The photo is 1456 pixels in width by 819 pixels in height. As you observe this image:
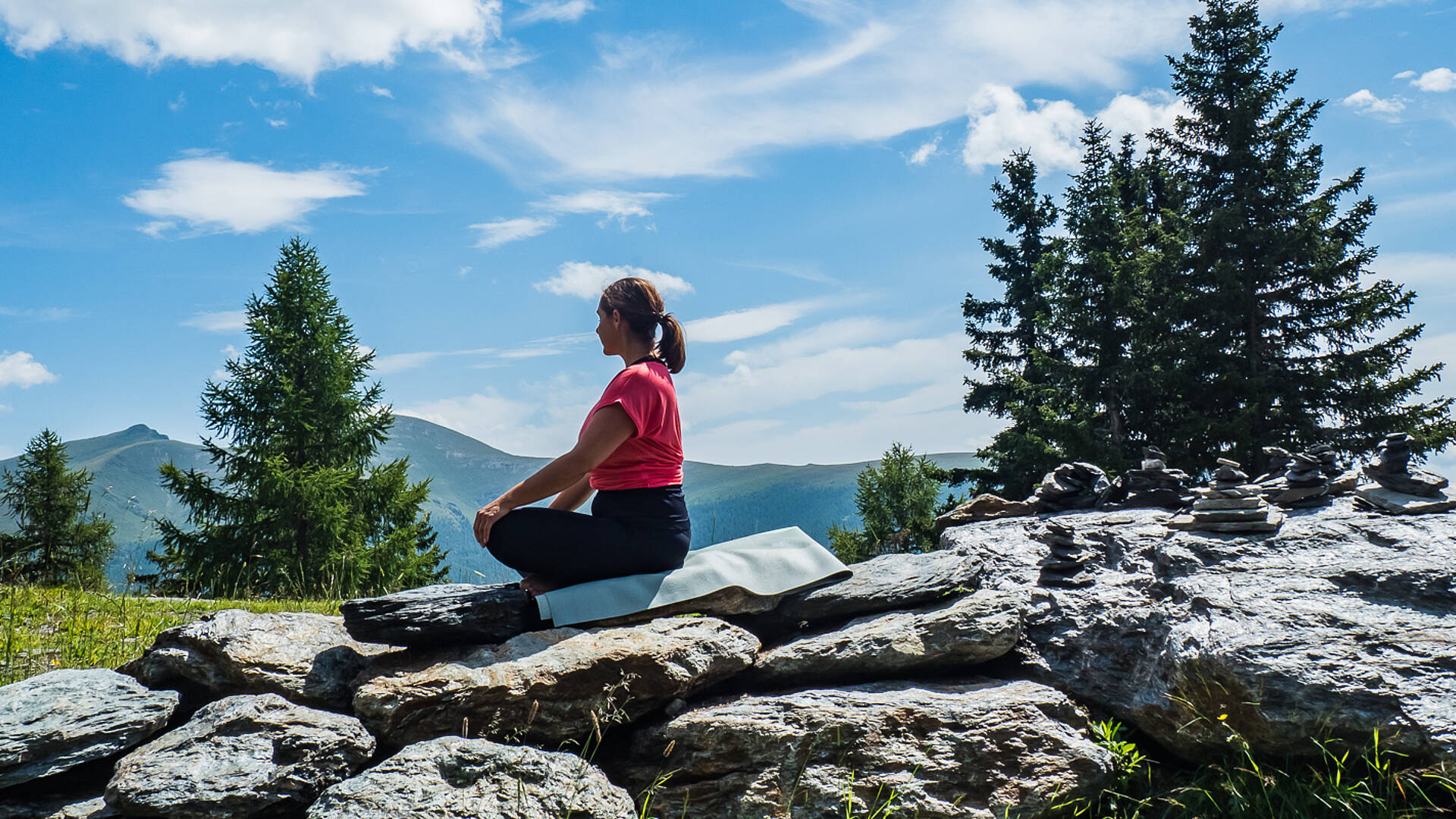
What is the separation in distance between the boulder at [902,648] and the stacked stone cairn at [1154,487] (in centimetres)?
275

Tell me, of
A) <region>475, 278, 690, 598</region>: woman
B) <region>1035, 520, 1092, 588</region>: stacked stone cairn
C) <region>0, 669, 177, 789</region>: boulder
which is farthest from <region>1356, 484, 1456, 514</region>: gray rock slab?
<region>0, 669, 177, 789</region>: boulder

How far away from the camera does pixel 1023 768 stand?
379 centimetres

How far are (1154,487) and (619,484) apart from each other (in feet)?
15.1

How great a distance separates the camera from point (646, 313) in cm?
487

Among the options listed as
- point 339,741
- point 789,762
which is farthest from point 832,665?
point 339,741

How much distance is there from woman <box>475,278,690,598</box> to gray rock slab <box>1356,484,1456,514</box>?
4434 mm

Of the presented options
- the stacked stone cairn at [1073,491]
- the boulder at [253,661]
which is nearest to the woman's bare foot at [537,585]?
the boulder at [253,661]

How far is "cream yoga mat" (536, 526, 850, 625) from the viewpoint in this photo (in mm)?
4516

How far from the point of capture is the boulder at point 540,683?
3814mm

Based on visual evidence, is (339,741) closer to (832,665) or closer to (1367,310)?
(832,665)

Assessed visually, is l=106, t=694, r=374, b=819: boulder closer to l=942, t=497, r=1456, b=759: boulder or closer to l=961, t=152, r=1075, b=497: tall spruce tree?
l=942, t=497, r=1456, b=759: boulder

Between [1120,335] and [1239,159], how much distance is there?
5449mm

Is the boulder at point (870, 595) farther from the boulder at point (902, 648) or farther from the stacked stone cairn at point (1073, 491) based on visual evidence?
the stacked stone cairn at point (1073, 491)

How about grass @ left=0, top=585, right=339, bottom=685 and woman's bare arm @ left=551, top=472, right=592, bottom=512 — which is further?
grass @ left=0, top=585, right=339, bottom=685
